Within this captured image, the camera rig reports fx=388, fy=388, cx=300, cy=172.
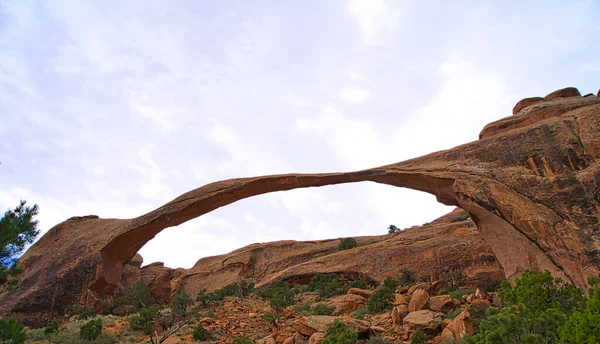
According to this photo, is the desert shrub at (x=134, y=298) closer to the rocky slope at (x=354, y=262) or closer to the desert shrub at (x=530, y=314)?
the rocky slope at (x=354, y=262)

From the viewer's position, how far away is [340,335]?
339 inches

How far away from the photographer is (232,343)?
1126cm

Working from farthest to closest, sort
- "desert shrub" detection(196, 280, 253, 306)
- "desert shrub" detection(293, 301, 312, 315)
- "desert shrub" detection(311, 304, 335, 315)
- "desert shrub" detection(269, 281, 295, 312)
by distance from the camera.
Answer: "desert shrub" detection(196, 280, 253, 306), "desert shrub" detection(293, 301, 312, 315), "desert shrub" detection(269, 281, 295, 312), "desert shrub" detection(311, 304, 335, 315)

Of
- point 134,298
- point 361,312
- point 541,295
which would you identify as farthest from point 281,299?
point 134,298

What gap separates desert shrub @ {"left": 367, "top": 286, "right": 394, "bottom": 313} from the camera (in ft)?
41.7

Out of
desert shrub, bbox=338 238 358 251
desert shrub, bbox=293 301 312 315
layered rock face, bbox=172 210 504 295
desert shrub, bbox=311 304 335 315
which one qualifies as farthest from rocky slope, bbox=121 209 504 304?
desert shrub, bbox=311 304 335 315

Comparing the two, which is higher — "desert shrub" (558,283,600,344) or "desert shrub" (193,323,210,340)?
"desert shrub" (193,323,210,340)

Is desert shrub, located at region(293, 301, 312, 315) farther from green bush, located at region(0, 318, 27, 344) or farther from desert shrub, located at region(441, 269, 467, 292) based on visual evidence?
green bush, located at region(0, 318, 27, 344)

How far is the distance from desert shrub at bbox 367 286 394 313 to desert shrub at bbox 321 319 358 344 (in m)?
3.53

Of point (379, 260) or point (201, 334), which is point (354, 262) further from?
point (201, 334)

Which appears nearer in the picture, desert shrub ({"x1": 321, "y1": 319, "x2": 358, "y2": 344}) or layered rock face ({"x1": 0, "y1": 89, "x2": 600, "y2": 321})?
desert shrub ({"x1": 321, "y1": 319, "x2": 358, "y2": 344})

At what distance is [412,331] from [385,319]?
163 centimetres

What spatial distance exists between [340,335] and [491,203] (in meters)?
5.75

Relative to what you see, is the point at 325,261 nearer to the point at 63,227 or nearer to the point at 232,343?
the point at 232,343
